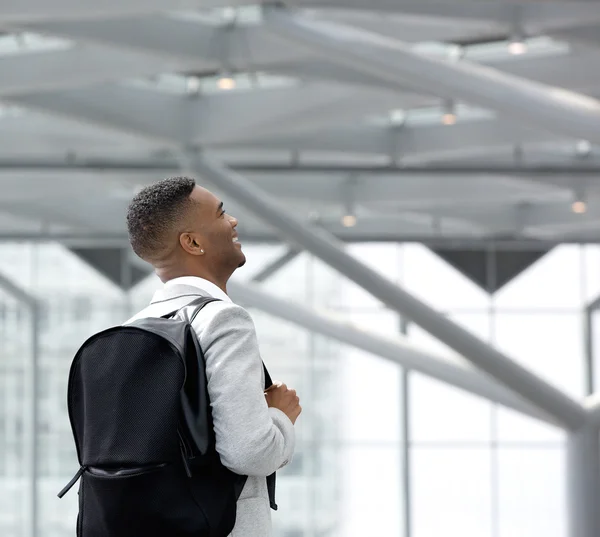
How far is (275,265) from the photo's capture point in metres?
41.9

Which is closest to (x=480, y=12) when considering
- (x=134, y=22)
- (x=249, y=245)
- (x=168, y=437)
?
(x=134, y=22)

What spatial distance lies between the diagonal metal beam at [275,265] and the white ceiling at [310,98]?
6385mm

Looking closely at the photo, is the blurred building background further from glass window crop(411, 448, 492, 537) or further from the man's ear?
the man's ear

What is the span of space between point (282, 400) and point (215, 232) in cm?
61

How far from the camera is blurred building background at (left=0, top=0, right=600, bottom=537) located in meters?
16.2

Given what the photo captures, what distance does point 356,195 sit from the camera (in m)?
31.1

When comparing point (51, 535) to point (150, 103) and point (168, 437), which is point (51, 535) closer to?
point (150, 103)

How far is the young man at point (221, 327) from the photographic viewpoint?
3.77m

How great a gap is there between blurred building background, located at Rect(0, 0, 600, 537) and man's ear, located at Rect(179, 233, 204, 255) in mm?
9100

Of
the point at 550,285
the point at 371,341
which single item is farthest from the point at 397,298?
the point at 550,285

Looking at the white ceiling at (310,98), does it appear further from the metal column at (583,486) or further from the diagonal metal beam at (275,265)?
the diagonal metal beam at (275,265)

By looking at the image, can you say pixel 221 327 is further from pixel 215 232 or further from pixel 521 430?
pixel 521 430

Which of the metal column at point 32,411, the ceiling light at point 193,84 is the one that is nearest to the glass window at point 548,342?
the metal column at point 32,411

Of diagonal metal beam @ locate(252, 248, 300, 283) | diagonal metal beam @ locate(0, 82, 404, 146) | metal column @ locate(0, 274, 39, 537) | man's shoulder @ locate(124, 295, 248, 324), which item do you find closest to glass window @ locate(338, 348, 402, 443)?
diagonal metal beam @ locate(252, 248, 300, 283)
